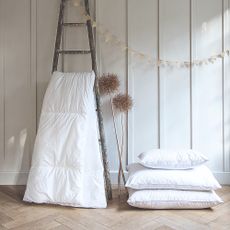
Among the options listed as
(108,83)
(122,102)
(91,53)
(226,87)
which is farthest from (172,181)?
(91,53)

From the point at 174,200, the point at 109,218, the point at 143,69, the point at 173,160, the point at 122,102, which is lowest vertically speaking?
the point at 109,218

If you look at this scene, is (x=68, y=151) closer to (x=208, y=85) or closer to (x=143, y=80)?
(x=143, y=80)

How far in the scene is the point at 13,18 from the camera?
3414mm

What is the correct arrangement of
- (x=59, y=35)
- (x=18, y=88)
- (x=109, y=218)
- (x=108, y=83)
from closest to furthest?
1. (x=109, y=218)
2. (x=108, y=83)
3. (x=59, y=35)
4. (x=18, y=88)

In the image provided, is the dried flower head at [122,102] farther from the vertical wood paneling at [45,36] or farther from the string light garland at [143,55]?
the vertical wood paneling at [45,36]

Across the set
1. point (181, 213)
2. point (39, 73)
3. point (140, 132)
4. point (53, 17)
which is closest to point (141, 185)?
point (181, 213)

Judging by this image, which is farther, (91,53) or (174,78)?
(174,78)

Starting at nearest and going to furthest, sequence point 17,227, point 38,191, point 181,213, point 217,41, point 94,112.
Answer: point 17,227 < point 181,213 < point 38,191 < point 94,112 < point 217,41

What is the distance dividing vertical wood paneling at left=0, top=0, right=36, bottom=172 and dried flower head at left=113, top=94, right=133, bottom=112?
89 cm

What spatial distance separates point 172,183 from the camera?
2777 millimetres

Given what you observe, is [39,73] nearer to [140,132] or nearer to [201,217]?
[140,132]


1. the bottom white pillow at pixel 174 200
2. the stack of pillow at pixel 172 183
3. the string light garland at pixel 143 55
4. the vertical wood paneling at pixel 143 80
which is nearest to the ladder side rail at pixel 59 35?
the string light garland at pixel 143 55

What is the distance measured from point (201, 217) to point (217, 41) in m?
1.71

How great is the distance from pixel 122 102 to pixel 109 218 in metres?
1.07
